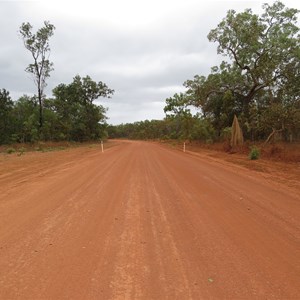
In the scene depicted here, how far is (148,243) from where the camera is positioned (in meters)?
5.09

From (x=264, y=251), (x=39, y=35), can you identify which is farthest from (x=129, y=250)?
(x=39, y=35)

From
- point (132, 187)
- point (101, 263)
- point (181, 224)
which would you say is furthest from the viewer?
point (132, 187)

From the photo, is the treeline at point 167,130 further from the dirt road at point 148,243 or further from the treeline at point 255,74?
the dirt road at point 148,243

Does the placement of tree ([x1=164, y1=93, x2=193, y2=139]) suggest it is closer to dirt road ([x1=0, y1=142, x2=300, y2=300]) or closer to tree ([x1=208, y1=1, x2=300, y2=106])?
tree ([x1=208, y1=1, x2=300, y2=106])

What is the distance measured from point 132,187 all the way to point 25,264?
18.7 feet

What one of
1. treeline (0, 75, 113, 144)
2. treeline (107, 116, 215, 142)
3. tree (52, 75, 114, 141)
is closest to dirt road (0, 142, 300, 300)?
treeline (107, 116, 215, 142)

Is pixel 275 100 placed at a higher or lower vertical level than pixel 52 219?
higher

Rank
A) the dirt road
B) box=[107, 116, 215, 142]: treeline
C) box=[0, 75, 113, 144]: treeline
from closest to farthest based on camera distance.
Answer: the dirt road < box=[107, 116, 215, 142]: treeline < box=[0, 75, 113, 144]: treeline

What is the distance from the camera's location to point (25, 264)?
168 inches

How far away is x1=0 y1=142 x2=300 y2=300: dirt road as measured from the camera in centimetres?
370

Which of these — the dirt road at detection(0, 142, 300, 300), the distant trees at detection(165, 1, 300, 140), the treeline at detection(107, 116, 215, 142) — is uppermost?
the distant trees at detection(165, 1, 300, 140)

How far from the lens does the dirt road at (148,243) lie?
370cm

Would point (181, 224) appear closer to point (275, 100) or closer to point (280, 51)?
point (280, 51)

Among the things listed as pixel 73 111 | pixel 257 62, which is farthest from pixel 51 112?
pixel 257 62
